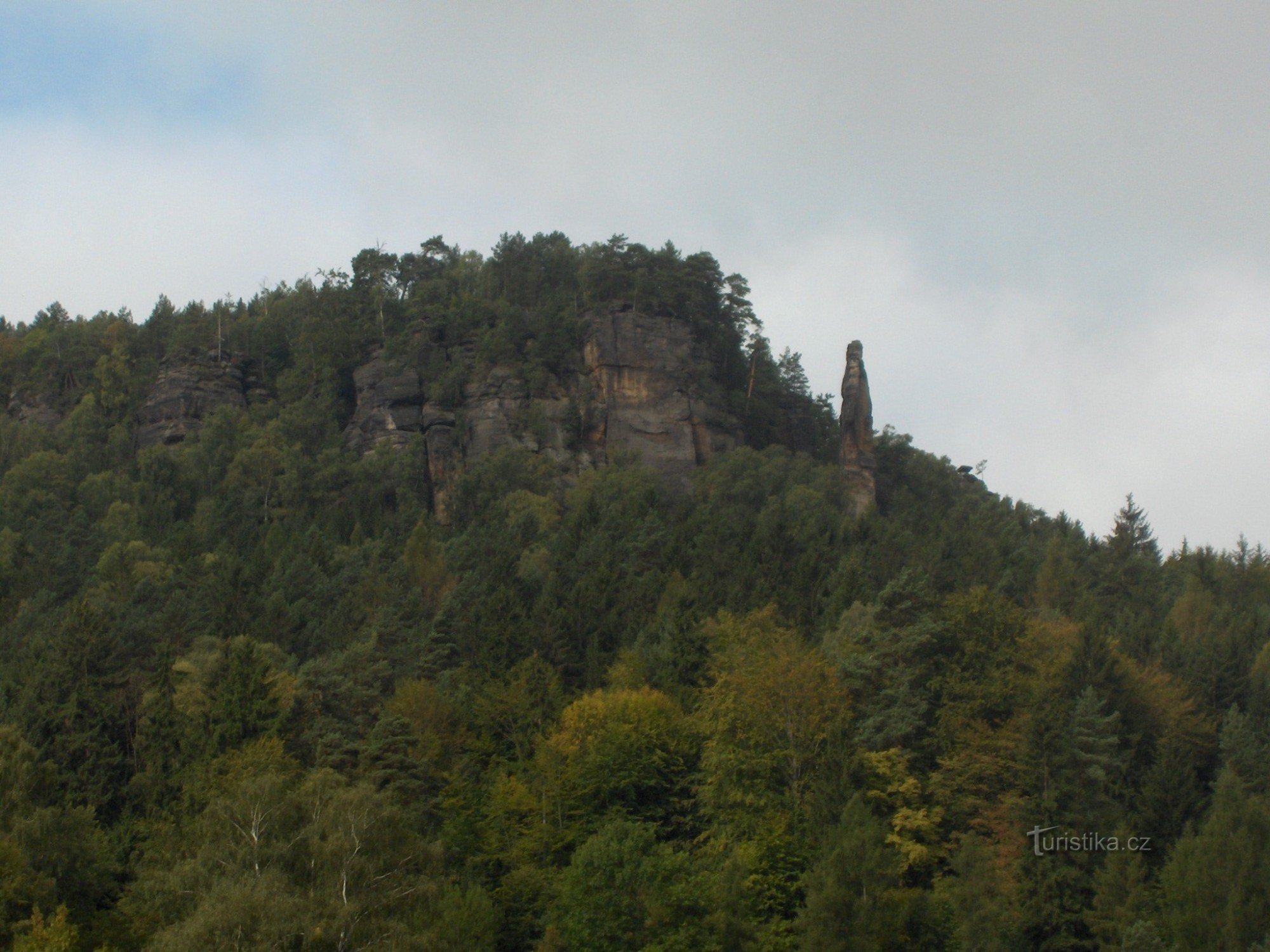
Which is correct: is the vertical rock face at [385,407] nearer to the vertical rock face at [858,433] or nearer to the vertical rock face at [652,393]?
the vertical rock face at [652,393]

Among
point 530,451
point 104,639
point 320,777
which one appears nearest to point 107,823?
point 104,639

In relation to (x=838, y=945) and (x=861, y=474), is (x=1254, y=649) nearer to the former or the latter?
(x=838, y=945)

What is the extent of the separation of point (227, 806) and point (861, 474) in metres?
77.7

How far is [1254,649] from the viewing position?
7100 cm

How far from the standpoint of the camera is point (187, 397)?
127 metres

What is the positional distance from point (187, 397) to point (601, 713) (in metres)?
77.5

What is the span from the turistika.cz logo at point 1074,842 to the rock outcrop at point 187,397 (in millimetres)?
90604

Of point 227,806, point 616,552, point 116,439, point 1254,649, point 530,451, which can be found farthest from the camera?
point 116,439

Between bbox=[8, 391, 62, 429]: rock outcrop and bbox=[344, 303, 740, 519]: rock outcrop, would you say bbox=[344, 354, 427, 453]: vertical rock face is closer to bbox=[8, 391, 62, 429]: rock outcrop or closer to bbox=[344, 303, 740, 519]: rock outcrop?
bbox=[344, 303, 740, 519]: rock outcrop

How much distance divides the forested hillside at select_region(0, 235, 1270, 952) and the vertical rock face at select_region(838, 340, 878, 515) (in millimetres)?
4048

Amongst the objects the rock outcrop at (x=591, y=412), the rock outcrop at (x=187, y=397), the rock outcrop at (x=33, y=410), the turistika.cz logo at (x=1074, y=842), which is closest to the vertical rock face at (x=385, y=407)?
the rock outcrop at (x=591, y=412)

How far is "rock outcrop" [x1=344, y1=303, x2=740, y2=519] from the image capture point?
113812 millimetres

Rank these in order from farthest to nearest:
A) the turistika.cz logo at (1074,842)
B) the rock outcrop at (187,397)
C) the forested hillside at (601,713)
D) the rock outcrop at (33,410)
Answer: the rock outcrop at (33,410), the rock outcrop at (187,397), the turistika.cz logo at (1074,842), the forested hillside at (601,713)

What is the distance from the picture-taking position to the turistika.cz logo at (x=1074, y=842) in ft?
166
